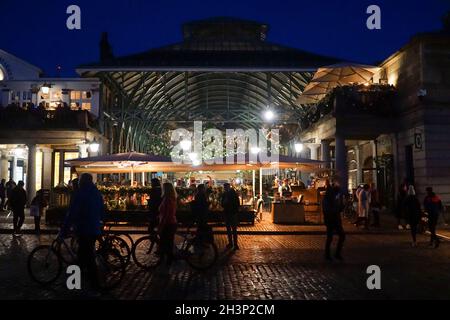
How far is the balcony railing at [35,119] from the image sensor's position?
27219mm

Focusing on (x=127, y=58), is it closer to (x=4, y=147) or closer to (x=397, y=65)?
(x=4, y=147)

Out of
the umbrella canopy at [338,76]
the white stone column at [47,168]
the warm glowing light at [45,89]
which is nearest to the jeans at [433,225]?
the umbrella canopy at [338,76]

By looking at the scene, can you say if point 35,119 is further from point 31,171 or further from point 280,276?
point 280,276

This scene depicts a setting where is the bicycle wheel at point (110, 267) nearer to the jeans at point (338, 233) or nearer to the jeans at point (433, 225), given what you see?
the jeans at point (338, 233)

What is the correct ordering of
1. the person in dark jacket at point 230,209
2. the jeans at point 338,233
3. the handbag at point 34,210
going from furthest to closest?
the handbag at point 34,210 < the person in dark jacket at point 230,209 < the jeans at point 338,233

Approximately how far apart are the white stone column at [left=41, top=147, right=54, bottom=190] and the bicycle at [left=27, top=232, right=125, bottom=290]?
24.2 metres

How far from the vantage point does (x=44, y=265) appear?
8172 mm

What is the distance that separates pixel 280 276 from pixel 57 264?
13.3ft

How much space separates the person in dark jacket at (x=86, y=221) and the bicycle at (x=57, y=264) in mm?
695

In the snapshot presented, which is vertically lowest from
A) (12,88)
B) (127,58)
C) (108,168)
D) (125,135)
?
(108,168)
